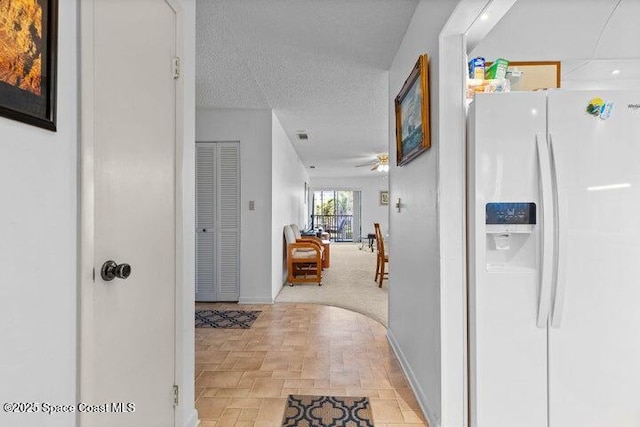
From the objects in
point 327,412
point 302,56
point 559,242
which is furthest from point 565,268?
point 302,56

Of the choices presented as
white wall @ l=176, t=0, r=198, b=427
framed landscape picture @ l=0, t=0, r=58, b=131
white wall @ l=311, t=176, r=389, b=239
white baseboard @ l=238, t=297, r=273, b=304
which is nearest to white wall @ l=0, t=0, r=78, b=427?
framed landscape picture @ l=0, t=0, r=58, b=131

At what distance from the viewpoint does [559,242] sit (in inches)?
56.2

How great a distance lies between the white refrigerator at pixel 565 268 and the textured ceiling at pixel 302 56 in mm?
1229

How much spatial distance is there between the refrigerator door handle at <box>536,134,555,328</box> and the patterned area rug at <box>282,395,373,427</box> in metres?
1.09

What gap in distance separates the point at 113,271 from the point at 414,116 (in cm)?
181

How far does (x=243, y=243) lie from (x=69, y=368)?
128 inches

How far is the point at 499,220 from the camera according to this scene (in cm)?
152

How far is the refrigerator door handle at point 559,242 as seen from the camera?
4.68ft

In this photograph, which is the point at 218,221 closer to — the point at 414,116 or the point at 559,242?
the point at 414,116

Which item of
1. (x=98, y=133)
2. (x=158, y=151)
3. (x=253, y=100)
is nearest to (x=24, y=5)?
(x=98, y=133)

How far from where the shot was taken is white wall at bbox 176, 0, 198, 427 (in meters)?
1.55

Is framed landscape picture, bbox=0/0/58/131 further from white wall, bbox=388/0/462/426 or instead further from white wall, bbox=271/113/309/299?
white wall, bbox=271/113/309/299

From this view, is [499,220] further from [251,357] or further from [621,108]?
[251,357]

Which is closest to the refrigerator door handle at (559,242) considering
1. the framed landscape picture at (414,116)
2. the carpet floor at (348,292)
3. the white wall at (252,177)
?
the framed landscape picture at (414,116)
